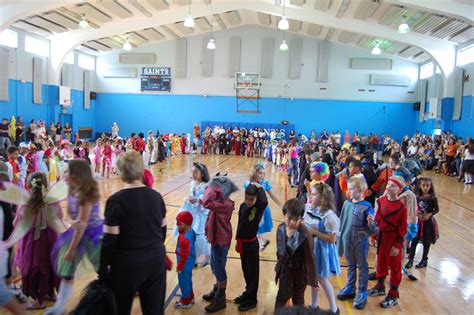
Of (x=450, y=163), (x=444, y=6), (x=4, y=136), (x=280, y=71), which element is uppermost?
(x=444, y=6)

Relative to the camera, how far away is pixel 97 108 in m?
26.7

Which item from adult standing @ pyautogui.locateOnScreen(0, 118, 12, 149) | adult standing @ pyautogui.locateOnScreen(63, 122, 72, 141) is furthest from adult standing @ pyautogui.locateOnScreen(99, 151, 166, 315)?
adult standing @ pyautogui.locateOnScreen(63, 122, 72, 141)

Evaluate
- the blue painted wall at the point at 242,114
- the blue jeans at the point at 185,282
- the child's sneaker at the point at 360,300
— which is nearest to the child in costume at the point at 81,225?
the blue jeans at the point at 185,282

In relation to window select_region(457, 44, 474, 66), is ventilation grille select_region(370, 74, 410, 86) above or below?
below

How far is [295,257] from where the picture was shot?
3.16 m

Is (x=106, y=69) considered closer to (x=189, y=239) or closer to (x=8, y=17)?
(x=8, y=17)

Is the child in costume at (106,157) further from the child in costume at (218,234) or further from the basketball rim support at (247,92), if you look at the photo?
the basketball rim support at (247,92)

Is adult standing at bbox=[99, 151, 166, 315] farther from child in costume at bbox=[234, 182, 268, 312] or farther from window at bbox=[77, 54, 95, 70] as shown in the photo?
window at bbox=[77, 54, 95, 70]

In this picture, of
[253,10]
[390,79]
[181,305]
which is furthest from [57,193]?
[390,79]

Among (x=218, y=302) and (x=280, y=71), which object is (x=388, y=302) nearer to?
(x=218, y=302)

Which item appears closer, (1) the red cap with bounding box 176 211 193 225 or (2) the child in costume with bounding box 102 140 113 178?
(1) the red cap with bounding box 176 211 193 225

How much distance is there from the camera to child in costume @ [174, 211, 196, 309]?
3801 mm

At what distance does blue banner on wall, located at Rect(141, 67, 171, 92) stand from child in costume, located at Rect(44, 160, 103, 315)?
23389 mm

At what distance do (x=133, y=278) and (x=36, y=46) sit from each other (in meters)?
21.4
